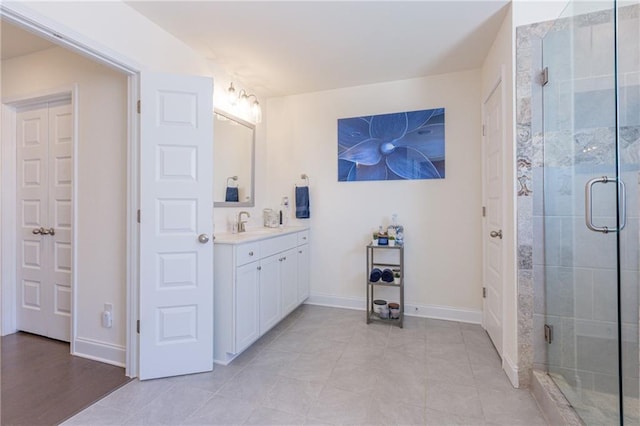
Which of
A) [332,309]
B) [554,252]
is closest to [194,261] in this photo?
[332,309]

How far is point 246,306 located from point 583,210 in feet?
7.35

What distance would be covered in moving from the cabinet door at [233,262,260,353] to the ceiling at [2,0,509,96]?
1764 mm

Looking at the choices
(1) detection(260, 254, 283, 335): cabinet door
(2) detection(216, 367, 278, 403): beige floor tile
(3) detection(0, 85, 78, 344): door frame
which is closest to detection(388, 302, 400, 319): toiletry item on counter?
(1) detection(260, 254, 283, 335): cabinet door

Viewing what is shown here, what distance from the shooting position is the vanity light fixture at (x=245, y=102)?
2876 millimetres

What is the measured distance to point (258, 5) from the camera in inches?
76.1

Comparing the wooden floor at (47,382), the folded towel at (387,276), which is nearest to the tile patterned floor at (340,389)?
the wooden floor at (47,382)

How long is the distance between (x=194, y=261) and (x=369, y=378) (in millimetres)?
1417

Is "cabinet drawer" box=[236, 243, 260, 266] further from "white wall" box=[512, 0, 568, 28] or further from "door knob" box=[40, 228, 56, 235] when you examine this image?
"white wall" box=[512, 0, 568, 28]

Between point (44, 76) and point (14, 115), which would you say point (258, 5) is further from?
point (14, 115)

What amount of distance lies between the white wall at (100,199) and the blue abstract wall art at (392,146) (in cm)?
205

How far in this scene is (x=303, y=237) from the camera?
3.26 meters

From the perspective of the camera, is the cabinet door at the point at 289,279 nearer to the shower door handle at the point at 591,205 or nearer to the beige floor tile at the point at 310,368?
the beige floor tile at the point at 310,368

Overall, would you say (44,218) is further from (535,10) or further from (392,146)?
(535,10)

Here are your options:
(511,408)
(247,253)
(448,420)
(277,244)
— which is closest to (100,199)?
(247,253)
